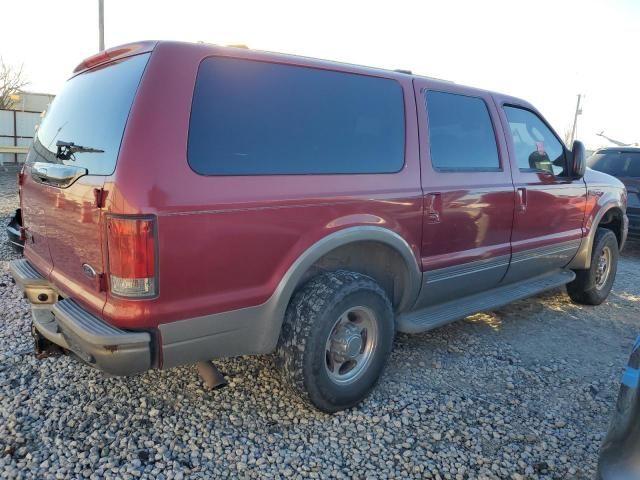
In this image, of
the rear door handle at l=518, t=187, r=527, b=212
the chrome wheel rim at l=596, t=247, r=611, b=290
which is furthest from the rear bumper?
the chrome wheel rim at l=596, t=247, r=611, b=290

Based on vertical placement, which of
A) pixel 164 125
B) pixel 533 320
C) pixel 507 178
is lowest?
pixel 533 320

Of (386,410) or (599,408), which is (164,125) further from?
(599,408)

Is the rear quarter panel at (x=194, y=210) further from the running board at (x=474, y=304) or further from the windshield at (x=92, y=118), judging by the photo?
the running board at (x=474, y=304)

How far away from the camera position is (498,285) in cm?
414

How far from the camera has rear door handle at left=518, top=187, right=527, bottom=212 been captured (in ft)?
13.1

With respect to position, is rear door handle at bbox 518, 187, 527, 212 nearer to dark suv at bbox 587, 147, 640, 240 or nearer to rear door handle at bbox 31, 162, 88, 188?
rear door handle at bbox 31, 162, 88, 188

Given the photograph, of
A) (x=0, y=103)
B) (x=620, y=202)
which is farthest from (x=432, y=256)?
(x=0, y=103)

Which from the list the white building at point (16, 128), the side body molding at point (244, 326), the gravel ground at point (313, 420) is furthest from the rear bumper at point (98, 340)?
the white building at point (16, 128)

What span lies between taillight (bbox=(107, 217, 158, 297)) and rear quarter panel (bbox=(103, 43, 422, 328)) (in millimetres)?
40

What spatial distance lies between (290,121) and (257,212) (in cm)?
56

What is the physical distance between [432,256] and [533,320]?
1.97 m

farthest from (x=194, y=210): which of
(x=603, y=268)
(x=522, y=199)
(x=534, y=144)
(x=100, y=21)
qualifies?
(x=100, y=21)

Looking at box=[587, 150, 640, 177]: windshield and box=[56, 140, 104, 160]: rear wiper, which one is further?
box=[587, 150, 640, 177]: windshield

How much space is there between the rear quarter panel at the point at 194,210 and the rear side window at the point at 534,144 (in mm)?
2176
